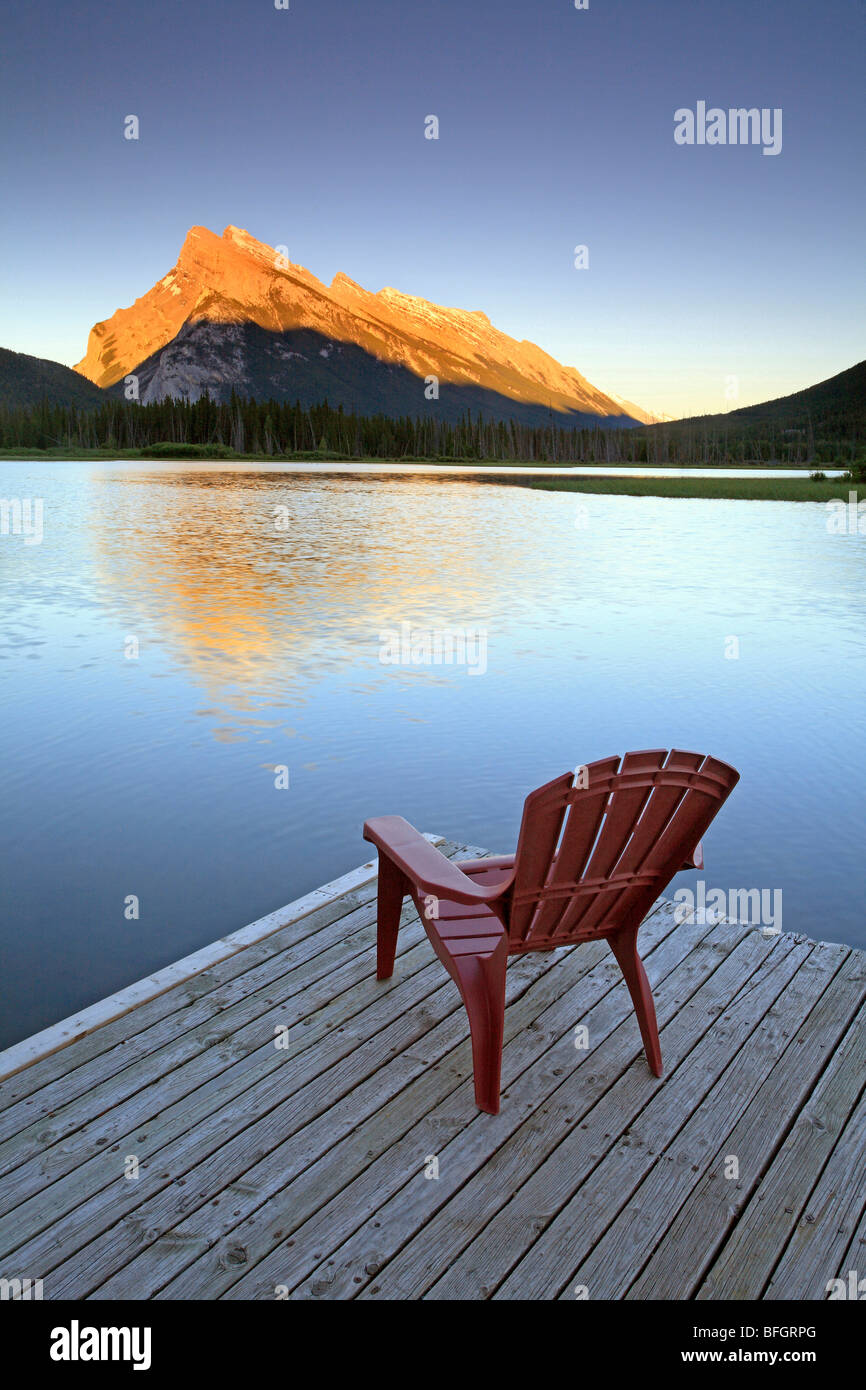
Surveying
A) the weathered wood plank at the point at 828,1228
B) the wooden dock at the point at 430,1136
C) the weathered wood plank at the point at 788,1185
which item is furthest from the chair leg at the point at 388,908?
the weathered wood plank at the point at 828,1228

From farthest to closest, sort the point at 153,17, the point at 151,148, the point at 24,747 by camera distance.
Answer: the point at 151,148 < the point at 153,17 < the point at 24,747

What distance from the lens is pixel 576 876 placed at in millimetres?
2510

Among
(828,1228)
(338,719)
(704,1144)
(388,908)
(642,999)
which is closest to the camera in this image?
(828,1228)

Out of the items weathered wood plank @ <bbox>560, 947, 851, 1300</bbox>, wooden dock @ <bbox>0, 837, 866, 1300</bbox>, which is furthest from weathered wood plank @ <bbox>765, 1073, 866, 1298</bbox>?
weathered wood plank @ <bbox>560, 947, 851, 1300</bbox>

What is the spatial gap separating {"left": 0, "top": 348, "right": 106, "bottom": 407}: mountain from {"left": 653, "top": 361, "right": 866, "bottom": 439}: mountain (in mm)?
98892

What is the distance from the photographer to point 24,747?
7.13 metres

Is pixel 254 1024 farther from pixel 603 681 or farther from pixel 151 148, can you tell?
pixel 151 148

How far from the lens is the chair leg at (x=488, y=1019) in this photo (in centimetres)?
248

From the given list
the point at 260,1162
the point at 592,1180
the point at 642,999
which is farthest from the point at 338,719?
the point at 592,1180

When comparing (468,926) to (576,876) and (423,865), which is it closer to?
(423,865)

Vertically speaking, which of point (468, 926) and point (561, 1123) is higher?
point (468, 926)

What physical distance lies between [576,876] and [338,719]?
18.2ft
